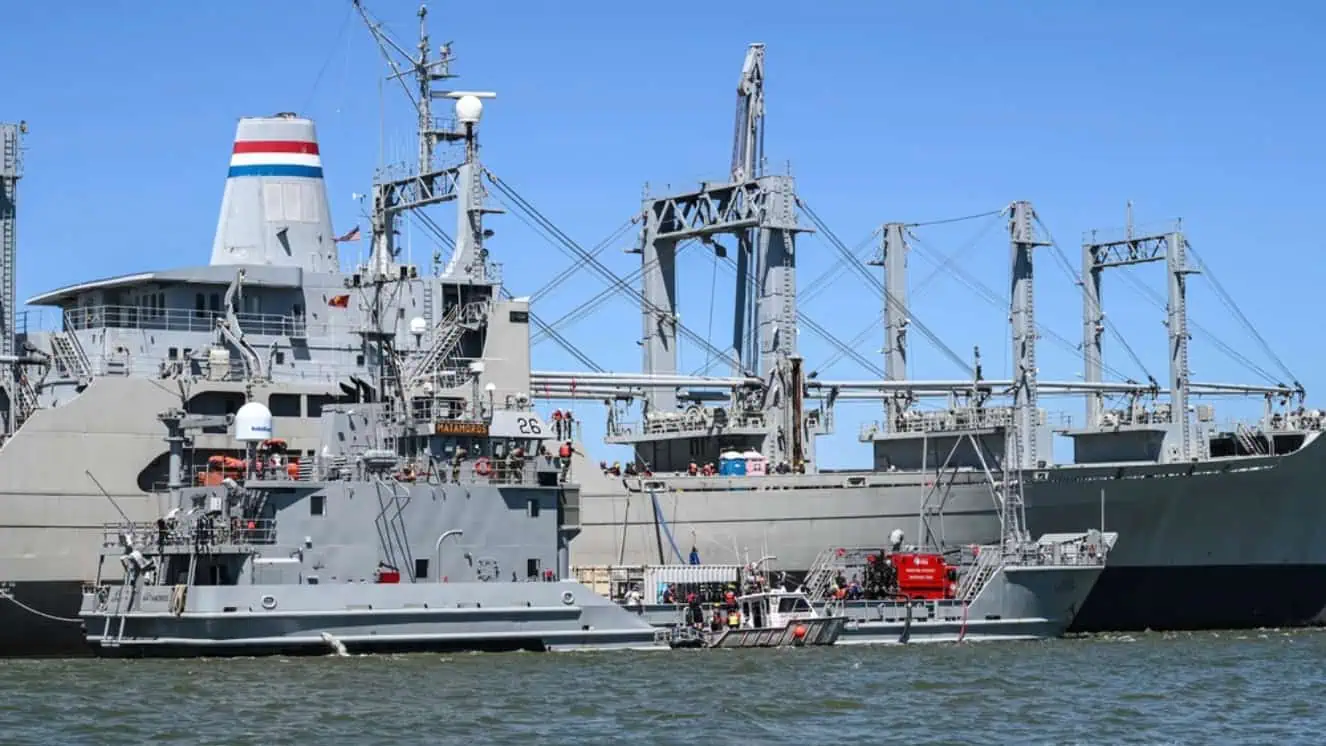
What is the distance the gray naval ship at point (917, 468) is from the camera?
1996 inches

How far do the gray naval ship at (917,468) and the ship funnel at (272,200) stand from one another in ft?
29.0

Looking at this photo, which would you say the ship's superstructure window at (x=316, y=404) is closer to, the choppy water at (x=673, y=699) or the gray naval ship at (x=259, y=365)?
the gray naval ship at (x=259, y=365)

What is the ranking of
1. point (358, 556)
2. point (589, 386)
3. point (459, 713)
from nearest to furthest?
1. point (459, 713)
2. point (358, 556)
3. point (589, 386)

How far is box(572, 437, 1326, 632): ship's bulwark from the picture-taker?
50469 mm

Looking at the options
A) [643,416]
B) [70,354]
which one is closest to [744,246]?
[643,416]

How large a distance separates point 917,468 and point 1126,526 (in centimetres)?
545

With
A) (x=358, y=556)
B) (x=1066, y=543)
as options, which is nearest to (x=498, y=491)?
(x=358, y=556)

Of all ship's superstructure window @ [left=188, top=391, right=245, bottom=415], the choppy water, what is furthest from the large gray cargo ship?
the choppy water

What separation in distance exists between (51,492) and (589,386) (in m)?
20.0

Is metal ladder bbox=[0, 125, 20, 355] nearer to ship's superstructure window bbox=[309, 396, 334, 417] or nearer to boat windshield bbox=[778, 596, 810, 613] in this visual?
ship's superstructure window bbox=[309, 396, 334, 417]

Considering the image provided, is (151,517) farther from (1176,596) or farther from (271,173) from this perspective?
(1176,596)

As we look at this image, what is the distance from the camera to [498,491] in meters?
40.9

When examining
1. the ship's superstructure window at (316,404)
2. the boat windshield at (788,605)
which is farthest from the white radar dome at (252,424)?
the boat windshield at (788,605)

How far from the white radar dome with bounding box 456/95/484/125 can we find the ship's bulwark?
8.96 meters
